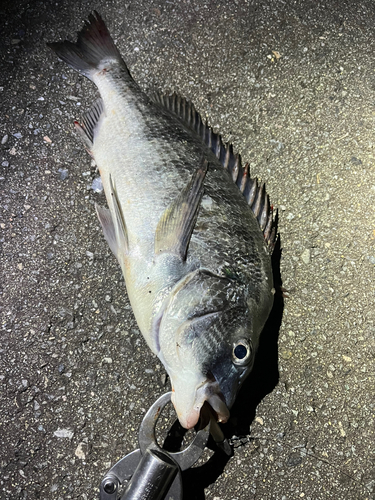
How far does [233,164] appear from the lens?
2.12m

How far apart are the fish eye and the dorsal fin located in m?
0.54

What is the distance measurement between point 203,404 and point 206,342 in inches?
9.4

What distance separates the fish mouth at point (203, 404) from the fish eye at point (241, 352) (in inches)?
5.1

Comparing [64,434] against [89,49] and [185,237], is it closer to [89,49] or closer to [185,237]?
[185,237]

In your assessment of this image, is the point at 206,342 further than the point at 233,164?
No

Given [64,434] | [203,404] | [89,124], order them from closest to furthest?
[203,404] → [64,434] → [89,124]

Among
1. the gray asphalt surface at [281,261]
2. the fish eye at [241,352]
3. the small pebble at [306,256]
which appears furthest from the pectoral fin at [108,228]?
the small pebble at [306,256]

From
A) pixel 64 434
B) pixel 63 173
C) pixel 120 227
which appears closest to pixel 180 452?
pixel 64 434

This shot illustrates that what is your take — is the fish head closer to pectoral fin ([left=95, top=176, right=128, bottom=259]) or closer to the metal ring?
the metal ring

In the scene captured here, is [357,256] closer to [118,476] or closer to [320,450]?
[320,450]

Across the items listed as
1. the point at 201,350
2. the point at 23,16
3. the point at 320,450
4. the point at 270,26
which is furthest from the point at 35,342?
the point at 270,26

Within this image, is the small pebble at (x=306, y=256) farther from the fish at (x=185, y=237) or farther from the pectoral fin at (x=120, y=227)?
the pectoral fin at (x=120, y=227)

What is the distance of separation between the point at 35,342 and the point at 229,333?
3.68ft

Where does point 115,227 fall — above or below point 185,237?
below
